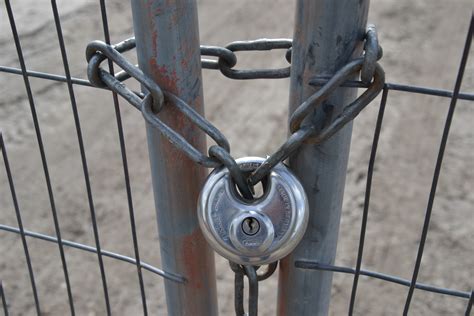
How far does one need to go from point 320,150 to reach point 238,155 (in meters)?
2.63

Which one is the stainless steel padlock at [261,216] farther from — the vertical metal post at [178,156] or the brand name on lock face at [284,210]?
the vertical metal post at [178,156]

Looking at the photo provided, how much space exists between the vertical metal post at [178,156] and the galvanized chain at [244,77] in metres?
0.03

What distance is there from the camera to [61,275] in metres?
2.64

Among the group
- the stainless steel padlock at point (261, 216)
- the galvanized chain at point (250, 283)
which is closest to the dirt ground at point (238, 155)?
the galvanized chain at point (250, 283)

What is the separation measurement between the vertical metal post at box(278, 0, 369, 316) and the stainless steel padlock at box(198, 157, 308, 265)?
0.07 metres

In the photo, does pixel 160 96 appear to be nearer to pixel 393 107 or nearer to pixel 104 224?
pixel 104 224

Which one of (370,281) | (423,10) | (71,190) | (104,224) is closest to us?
(370,281)

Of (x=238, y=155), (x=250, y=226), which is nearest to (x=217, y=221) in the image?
(x=250, y=226)

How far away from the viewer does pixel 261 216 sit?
27.7 inches

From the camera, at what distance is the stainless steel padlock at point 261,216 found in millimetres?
708

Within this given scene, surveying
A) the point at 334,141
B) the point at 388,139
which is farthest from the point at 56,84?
the point at 334,141

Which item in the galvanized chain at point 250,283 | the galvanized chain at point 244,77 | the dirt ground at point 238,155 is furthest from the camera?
the dirt ground at point 238,155

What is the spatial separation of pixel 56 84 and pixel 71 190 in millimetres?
1187

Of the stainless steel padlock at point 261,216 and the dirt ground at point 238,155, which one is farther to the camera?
the dirt ground at point 238,155
